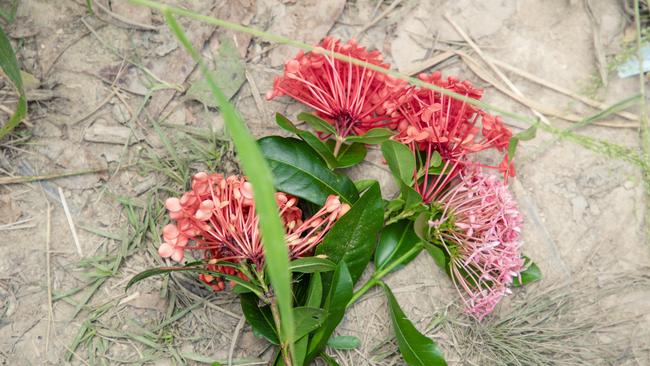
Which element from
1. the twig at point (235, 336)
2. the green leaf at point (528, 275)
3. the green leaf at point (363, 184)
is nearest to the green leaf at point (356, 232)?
the green leaf at point (363, 184)

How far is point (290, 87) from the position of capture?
124cm

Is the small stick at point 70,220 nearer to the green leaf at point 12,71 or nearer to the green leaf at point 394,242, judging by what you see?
the green leaf at point 12,71

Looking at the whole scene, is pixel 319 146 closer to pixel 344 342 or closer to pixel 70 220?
pixel 344 342

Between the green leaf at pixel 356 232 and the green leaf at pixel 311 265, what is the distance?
0.07 metres

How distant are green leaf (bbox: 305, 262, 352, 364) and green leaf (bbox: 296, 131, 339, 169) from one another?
0.22m

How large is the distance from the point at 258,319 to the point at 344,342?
0.20 m

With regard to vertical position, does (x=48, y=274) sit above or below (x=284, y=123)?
below

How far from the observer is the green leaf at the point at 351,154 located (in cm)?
127

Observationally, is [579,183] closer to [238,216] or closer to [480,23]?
[480,23]

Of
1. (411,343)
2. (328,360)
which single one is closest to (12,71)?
(328,360)

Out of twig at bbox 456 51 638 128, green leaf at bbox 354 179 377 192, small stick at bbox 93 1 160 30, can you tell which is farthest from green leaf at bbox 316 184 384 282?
small stick at bbox 93 1 160 30

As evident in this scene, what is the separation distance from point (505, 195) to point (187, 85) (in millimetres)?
733

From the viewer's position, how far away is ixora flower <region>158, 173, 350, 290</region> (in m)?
1.06

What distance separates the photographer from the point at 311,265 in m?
1.07
